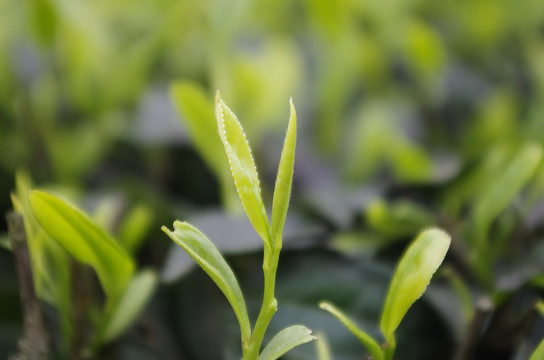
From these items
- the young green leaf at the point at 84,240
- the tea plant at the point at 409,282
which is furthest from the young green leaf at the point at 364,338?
the young green leaf at the point at 84,240

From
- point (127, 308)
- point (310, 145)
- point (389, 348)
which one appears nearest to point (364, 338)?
point (389, 348)

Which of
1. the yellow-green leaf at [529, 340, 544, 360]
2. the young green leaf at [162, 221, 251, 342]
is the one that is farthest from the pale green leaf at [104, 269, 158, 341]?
the yellow-green leaf at [529, 340, 544, 360]

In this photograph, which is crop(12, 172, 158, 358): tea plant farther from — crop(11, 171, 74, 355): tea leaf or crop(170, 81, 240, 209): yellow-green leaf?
crop(170, 81, 240, 209): yellow-green leaf

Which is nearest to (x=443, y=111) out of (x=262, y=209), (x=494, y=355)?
(x=494, y=355)

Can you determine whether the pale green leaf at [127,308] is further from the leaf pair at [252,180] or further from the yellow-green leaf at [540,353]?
the yellow-green leaf at [540,353]

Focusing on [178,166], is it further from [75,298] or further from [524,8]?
[524,8]

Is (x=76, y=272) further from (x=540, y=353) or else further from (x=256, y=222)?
(x=540, y=353)
